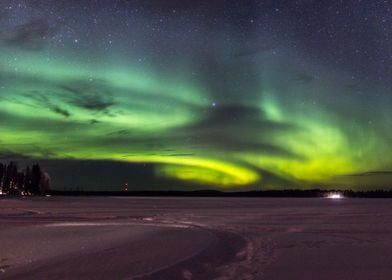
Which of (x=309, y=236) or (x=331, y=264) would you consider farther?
(x=309, y=236)

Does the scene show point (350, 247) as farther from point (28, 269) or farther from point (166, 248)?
point (28, 269)

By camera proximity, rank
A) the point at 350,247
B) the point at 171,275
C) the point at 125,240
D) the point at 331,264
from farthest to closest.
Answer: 1. the point at 125,240
2. the point at 350,247
3. the point at 331,264
4. the point at 171,275

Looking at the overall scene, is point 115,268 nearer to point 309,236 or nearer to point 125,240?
point 125,240

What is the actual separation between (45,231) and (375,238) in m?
12.0

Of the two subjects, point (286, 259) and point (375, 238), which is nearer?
point (286, 259)

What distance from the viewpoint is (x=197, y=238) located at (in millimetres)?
15648

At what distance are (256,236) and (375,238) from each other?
387cm

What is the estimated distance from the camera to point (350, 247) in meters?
12.9

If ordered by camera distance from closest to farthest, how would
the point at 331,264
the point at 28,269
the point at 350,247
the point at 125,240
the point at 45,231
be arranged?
the point at 28,269
the point at 331,264
the point at 350,247
the point at 125,240
the point at 45,231

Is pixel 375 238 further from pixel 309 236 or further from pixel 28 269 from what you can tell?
pixel 28 269

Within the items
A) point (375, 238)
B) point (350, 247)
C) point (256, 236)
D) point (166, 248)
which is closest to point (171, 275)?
point (166, 248)

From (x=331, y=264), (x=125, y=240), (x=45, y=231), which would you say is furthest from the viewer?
(x=45, y=231)

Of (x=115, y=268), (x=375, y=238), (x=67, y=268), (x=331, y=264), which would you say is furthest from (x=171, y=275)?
(x=375, y=238)

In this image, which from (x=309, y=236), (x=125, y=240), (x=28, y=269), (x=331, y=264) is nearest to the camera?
(x=28, y=269)
